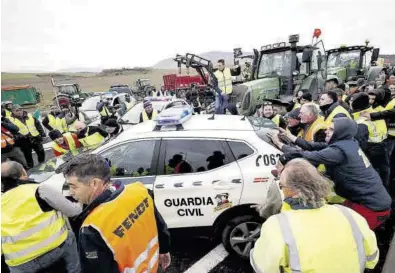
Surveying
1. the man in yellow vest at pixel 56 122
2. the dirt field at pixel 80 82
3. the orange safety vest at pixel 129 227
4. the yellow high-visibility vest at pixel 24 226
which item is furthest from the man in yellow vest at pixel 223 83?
the dirt field at pixel 80 82

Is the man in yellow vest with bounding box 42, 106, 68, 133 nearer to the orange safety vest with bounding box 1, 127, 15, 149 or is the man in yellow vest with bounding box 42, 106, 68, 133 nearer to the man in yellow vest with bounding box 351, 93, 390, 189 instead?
the orange safety vest with bounding box 1, 127, 15, 149

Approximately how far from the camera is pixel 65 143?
16.5 ft

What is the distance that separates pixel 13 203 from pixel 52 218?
0.97 feet

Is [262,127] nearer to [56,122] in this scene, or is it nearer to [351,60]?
[56,122]

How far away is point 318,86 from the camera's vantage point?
9.14 meters

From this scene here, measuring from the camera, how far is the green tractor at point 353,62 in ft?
40.7

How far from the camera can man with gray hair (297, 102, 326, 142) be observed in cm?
362

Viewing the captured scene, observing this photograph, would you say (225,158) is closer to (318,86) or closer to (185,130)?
(185,130)

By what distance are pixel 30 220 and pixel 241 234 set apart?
223 cm

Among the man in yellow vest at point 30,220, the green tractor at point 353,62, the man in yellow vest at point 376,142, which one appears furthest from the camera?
the green tractor at point 353,62

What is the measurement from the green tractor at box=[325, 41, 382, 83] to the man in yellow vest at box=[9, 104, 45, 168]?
35.2 ft

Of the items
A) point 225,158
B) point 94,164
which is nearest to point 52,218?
point 94,164

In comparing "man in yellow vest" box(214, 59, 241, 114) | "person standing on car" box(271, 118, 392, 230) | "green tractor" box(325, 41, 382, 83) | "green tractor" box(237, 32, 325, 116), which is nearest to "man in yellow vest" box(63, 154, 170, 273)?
"person standing on car" box(271, 118, 392, 230)

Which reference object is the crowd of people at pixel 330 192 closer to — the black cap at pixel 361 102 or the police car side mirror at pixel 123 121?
the black cap at pixel 361 102
